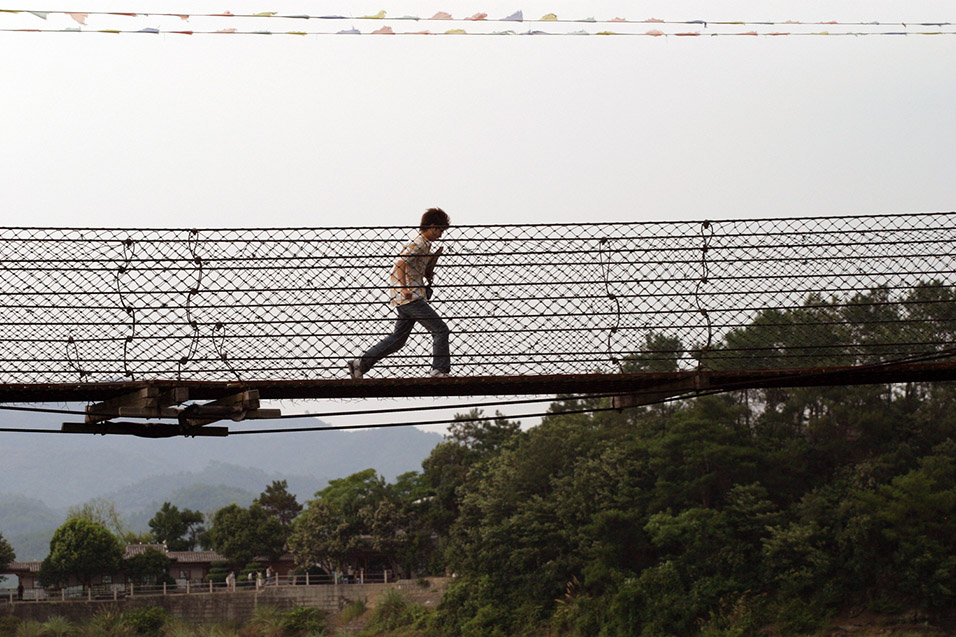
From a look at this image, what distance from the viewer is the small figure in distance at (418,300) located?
5840 mm

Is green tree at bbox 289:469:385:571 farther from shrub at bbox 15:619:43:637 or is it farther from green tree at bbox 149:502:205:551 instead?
green tree at bbox 149:502:205:551

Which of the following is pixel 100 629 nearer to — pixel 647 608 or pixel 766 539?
pixel 647 608

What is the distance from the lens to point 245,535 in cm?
4225

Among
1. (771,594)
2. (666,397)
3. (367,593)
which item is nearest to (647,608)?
(771,594)

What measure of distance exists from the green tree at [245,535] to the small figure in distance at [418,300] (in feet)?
125

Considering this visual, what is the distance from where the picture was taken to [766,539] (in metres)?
24.8

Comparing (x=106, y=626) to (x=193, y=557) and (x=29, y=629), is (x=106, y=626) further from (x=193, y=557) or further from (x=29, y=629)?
(x=193, y=557)

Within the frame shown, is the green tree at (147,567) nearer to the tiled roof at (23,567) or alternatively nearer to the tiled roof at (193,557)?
the tiled roof at (193,557)

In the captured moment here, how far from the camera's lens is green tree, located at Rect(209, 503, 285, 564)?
42156 mm

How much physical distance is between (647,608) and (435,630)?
24.2 feet

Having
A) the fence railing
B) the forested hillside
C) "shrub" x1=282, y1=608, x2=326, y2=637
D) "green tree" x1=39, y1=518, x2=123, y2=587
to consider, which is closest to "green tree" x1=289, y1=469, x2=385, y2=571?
the fence railing

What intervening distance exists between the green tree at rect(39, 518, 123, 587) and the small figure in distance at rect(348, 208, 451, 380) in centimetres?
3667

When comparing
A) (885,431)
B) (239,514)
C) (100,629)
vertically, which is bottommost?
(100,629)

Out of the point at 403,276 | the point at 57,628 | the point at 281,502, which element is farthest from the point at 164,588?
the point at 403,276
